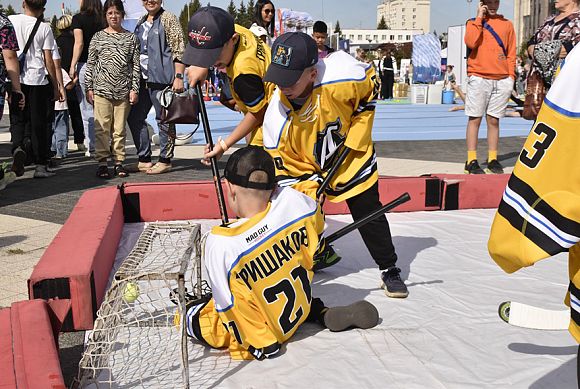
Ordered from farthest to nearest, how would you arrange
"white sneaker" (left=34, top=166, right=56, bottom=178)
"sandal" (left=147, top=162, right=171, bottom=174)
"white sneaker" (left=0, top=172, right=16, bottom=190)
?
"sandal" (left=147, top=162, right=171, bottom=174) → "white sneaker" (left=34, top=166, right=56, bottom=178) → "white sneaker" (left=0, top=172, right=16, bottom=190)

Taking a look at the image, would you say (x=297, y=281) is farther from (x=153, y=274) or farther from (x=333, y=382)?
(x=153, y=274)

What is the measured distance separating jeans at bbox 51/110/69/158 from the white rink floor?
5182 mm

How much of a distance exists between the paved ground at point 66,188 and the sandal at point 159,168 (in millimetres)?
86

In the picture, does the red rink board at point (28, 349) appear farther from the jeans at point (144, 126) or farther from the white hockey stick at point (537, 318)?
the jeans at point (144, 126)

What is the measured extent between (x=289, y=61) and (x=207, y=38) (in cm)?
59

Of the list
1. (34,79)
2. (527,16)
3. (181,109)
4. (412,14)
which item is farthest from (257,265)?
(412,14)

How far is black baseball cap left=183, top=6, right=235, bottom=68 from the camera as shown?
3.68 m

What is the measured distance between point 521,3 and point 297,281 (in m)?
129

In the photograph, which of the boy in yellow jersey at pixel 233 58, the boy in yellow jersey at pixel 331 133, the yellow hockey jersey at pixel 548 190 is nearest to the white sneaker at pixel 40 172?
the boy in yellow jersey at pixel 233 58

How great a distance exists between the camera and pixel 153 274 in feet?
8.00

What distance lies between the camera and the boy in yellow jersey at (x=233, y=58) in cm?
369

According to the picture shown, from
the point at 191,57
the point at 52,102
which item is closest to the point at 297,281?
the point at 191,57

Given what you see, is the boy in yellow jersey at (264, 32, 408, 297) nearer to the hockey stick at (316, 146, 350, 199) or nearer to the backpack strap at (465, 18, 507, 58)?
the hockey stick at (316, 146, 350, 199)

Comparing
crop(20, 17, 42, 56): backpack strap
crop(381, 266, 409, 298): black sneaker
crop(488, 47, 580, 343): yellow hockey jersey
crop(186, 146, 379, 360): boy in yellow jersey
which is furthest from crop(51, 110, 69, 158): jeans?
crop(488, 47, 580, 343): yellow hockey jersey
